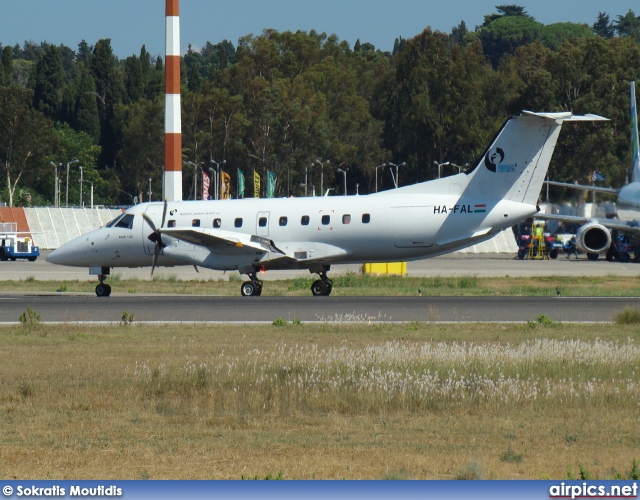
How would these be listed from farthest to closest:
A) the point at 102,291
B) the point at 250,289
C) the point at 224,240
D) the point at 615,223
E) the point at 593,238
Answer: the point at 615,223
the point at 593,238
the point at 102,291
the point at 250,289
the point at 224,240

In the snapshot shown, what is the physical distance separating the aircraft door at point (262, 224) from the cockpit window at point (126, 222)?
4.48 metres

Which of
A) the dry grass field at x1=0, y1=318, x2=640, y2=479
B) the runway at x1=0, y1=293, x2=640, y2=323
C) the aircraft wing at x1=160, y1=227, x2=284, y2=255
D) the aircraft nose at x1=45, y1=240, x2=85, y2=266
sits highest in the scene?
the aircraft wing at x1=160, y1=227, x2=284, y2=255

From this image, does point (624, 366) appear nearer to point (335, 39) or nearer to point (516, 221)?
point (516, 221)

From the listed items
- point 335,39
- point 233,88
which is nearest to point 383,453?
point 233,88

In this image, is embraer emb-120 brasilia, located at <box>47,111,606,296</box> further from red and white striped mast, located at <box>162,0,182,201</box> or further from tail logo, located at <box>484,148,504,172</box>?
red and white striped mast, located at <box>162,0,182,201</box>

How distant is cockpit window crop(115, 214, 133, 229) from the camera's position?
36688mm

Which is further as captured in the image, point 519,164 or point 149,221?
point 149,221

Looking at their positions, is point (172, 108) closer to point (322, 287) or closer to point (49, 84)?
point (322, 287)

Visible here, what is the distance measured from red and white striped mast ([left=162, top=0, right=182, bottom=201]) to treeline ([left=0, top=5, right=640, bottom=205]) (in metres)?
42.2

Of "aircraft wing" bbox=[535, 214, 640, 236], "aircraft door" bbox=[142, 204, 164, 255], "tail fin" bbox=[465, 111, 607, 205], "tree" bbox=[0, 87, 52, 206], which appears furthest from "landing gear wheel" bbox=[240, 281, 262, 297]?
"tree" bbox=[0, 87, 52, 206]

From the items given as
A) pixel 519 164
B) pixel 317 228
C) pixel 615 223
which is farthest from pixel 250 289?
pixel 615 223

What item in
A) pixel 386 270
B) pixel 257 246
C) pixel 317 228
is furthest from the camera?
pixel 386 270

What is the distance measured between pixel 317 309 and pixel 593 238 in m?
31.5

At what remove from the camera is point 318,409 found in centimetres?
1402
